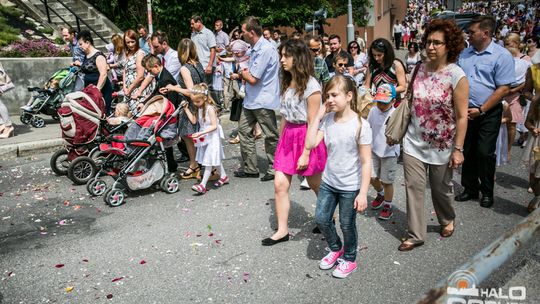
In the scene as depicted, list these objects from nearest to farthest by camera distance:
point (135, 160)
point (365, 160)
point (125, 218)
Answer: point (365, 160), point (125, 218), point (135, 160)

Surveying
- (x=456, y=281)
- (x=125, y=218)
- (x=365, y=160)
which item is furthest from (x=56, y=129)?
(x=456, y=281)

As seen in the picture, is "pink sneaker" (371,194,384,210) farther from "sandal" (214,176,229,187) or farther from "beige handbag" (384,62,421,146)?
"sandal" (214,176,229,187)

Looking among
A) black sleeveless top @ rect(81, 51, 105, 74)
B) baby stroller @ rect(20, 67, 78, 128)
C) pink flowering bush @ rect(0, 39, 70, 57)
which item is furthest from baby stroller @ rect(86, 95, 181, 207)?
pink flowering bush @ rect(0, 39, 70, 57)

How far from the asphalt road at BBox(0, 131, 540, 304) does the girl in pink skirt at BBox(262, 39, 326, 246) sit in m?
0.47

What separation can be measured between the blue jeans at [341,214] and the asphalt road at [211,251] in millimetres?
291

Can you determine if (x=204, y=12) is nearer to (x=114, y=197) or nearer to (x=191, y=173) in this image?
(x=191, y=173)

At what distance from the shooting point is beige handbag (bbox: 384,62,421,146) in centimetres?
471

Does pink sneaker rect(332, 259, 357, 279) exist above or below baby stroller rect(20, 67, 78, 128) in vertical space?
below

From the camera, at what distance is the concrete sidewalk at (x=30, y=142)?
8875mm

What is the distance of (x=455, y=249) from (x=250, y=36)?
3783 mm

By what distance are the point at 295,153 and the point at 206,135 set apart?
2136 mm

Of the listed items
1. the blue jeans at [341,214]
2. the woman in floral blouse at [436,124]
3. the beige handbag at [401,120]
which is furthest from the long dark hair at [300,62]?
the blue jeans at [341,214]

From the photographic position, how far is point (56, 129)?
10547 mm

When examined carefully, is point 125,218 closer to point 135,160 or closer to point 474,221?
point 135,160
